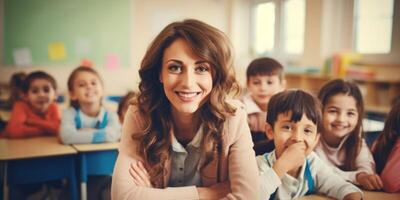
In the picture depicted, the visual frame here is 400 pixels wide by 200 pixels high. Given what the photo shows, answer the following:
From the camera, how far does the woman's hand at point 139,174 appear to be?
1.03 metres

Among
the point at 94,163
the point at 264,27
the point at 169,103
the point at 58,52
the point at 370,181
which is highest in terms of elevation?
the point at 264,27

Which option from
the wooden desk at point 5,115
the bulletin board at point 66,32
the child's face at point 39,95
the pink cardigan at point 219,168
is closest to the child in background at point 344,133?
the pink cardigan at point 219,168

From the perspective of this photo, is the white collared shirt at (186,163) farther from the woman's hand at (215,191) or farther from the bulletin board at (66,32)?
the bulletin board at (66,32)

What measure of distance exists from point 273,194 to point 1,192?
1190 millimetres

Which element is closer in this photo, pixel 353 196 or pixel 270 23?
pixel 353 196

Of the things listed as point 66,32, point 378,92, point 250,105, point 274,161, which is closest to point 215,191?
point 274,161

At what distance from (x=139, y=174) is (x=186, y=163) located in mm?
132

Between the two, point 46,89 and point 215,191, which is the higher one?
point 46,89

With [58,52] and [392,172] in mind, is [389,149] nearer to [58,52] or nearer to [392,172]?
[392,172]

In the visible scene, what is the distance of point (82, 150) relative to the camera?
1778 mm

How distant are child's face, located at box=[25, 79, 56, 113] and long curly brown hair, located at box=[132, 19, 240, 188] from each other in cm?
132

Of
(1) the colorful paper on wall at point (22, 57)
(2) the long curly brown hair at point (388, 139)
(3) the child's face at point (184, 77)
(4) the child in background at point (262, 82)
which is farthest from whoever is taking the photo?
(1) the colorful paper on wall at point (22, 57)

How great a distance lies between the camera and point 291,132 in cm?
110

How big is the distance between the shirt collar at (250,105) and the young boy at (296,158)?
9.2 inches
